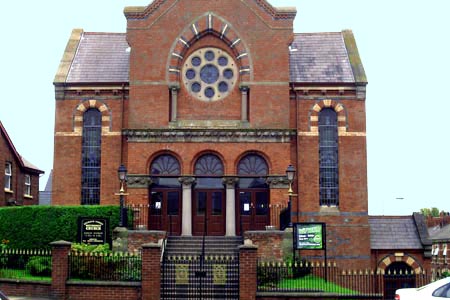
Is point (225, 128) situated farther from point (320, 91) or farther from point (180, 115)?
point (320, 91)

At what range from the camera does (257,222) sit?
36.3 meters

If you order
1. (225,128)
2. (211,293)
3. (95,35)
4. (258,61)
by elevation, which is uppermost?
(95,35)

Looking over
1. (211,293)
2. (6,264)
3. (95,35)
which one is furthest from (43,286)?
(95,35)

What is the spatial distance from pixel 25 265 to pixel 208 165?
10.4 meters

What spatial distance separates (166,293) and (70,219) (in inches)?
344

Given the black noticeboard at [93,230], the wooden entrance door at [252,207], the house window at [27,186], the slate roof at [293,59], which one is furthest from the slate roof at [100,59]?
the house window at [27,186]

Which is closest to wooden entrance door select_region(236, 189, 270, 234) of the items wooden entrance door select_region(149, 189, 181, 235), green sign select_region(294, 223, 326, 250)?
wooden entrance door select_region(149, 189, 181, 235)

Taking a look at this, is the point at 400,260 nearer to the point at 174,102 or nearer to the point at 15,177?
the point at 174,102

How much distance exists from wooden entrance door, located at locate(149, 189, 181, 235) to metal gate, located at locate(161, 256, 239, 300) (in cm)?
960

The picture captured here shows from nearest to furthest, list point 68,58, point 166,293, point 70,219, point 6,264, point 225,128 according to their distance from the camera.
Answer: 1. point 166,293
2. point 6,264
3. point 70,219
4. point 225,128
5. point 68,58

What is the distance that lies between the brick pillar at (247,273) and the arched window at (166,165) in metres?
11.6

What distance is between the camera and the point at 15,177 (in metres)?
45.5

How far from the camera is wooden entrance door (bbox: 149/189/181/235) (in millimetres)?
36344

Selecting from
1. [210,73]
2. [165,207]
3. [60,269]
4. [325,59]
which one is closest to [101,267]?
[60,269]
